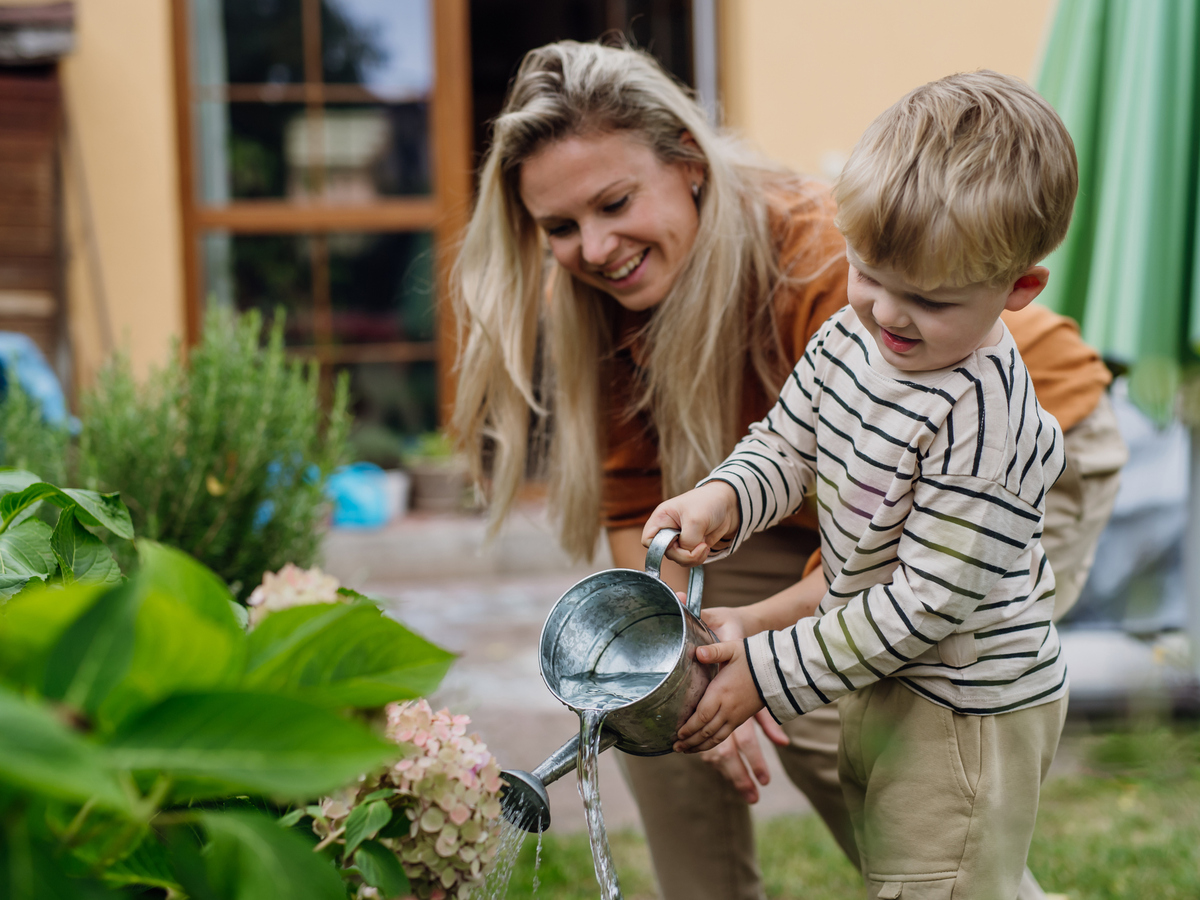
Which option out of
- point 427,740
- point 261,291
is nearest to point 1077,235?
point 427,740

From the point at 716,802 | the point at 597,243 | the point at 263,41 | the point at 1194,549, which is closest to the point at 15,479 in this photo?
the point at 597,243

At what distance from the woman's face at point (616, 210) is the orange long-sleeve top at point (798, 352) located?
123mm

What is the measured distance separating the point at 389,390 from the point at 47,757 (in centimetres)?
530

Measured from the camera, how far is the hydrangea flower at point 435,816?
783 mm

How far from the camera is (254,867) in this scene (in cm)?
51

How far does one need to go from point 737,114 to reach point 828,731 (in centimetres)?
420

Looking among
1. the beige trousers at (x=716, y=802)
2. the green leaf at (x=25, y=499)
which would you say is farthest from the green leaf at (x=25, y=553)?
the beige trousers at (x=716, y=802)

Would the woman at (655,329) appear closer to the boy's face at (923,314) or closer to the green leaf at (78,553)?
the boy's face at (923,314)

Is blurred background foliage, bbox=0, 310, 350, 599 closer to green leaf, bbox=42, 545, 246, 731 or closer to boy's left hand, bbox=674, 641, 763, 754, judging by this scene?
boy's left hand, bbox=674, 641, 763, 754

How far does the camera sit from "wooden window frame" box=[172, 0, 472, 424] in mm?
5203

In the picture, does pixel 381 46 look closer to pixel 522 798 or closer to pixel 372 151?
pixel 372 151

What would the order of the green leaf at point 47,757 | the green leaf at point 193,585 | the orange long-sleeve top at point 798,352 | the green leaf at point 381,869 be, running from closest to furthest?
the green leaf at point 47,757 < the green leaf at point 193,585 < the green leaf at point 381,869 < the orange long-sleeve top at point 798,352

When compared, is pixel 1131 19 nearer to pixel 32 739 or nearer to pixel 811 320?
pixel 811 320

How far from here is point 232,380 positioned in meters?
2.45
